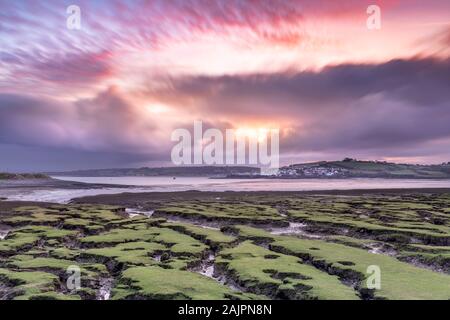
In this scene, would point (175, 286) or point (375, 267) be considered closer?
point (175, 286)
